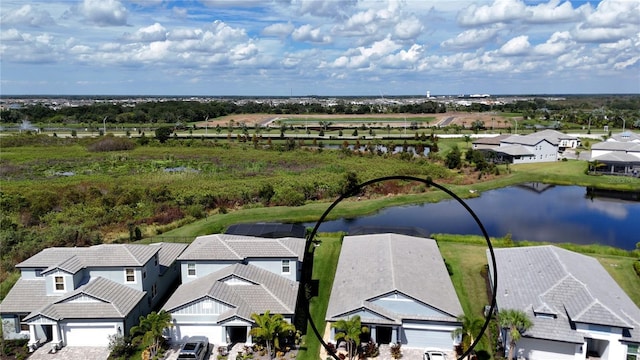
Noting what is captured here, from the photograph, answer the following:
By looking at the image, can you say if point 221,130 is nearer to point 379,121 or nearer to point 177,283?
point 379,121

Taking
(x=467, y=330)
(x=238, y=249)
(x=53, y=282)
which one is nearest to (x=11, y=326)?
(x=53, y=282)

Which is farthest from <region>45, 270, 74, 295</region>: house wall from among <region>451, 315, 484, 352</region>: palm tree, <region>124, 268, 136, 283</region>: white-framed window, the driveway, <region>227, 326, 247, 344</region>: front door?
<region>451, 315, 484, 352</region>: palm tree

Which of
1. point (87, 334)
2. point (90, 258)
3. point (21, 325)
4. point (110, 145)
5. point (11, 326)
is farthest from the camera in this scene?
point (110, 145)

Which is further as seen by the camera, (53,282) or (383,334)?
(53,282)

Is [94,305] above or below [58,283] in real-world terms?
below

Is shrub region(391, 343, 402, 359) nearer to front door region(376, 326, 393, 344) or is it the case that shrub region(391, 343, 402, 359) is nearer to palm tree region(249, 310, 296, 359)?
front door region(376, 326, 393, 344)

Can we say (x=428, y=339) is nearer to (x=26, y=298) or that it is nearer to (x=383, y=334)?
(x=383, y=334)
